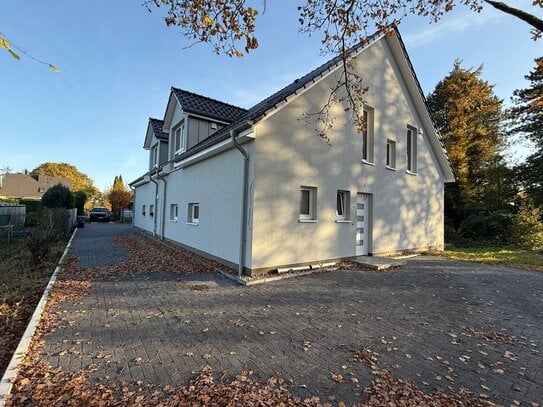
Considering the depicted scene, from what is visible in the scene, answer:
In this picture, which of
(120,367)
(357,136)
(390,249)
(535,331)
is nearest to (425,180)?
(390,249)

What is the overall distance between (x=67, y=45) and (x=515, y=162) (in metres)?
27.5

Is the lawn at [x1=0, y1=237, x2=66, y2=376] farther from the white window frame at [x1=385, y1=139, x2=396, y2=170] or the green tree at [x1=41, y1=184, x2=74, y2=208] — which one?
the white window frame at [x1=385, y1=139, x2=396, y2=170]

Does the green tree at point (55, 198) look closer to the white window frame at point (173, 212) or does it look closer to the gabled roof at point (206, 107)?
the white window frame at point (173, 212)

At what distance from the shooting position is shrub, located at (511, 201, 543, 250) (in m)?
15.6

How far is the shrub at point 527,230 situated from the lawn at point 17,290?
67.0 feet

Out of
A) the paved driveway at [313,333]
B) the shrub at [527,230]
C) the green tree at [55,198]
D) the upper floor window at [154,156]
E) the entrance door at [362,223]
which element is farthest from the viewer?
the green tree at [55,198]

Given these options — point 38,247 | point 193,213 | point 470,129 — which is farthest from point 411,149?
point 38,247

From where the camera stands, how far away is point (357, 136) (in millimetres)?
10430

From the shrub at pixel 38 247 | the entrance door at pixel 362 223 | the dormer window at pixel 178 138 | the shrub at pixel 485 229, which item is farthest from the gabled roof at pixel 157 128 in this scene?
the shrub at pixel 485 229

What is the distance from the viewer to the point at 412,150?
1346cm

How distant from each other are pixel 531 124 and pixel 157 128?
27105 mm

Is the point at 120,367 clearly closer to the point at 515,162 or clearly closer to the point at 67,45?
the point at 67,45

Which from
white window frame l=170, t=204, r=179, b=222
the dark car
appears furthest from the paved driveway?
the dark car

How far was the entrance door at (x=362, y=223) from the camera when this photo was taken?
10.8 metres
